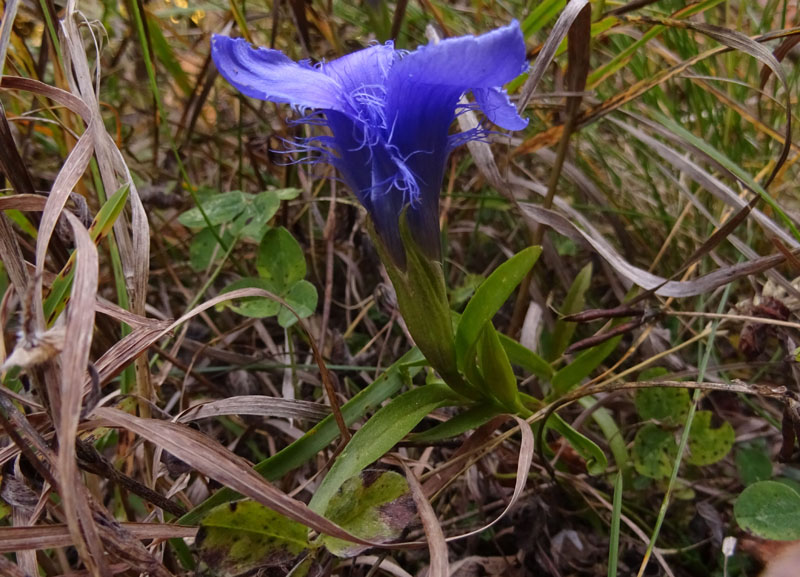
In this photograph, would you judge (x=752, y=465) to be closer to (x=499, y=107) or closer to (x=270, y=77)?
(x=499, y=107)

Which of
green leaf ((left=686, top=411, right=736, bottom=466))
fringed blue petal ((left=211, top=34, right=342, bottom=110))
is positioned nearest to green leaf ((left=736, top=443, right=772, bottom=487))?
green leaf ((left=686, top=411, right=736, bottom=466))

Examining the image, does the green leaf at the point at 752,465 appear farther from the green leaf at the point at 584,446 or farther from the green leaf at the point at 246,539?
the green leaf at the point at 246,539

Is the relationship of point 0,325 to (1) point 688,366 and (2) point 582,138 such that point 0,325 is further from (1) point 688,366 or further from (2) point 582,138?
(2) point 582,138

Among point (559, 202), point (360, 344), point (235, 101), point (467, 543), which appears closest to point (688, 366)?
point (559, 202)

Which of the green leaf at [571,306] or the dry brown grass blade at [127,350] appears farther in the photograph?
the green leaf at [571,306]

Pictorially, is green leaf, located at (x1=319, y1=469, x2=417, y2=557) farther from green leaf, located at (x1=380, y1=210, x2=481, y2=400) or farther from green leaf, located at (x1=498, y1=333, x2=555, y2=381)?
green leaf, located at (x1=498, y1=333, x2=555, y2=381)

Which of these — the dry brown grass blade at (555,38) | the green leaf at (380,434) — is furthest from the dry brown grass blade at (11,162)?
the dry brown grass blade at (555,38)
